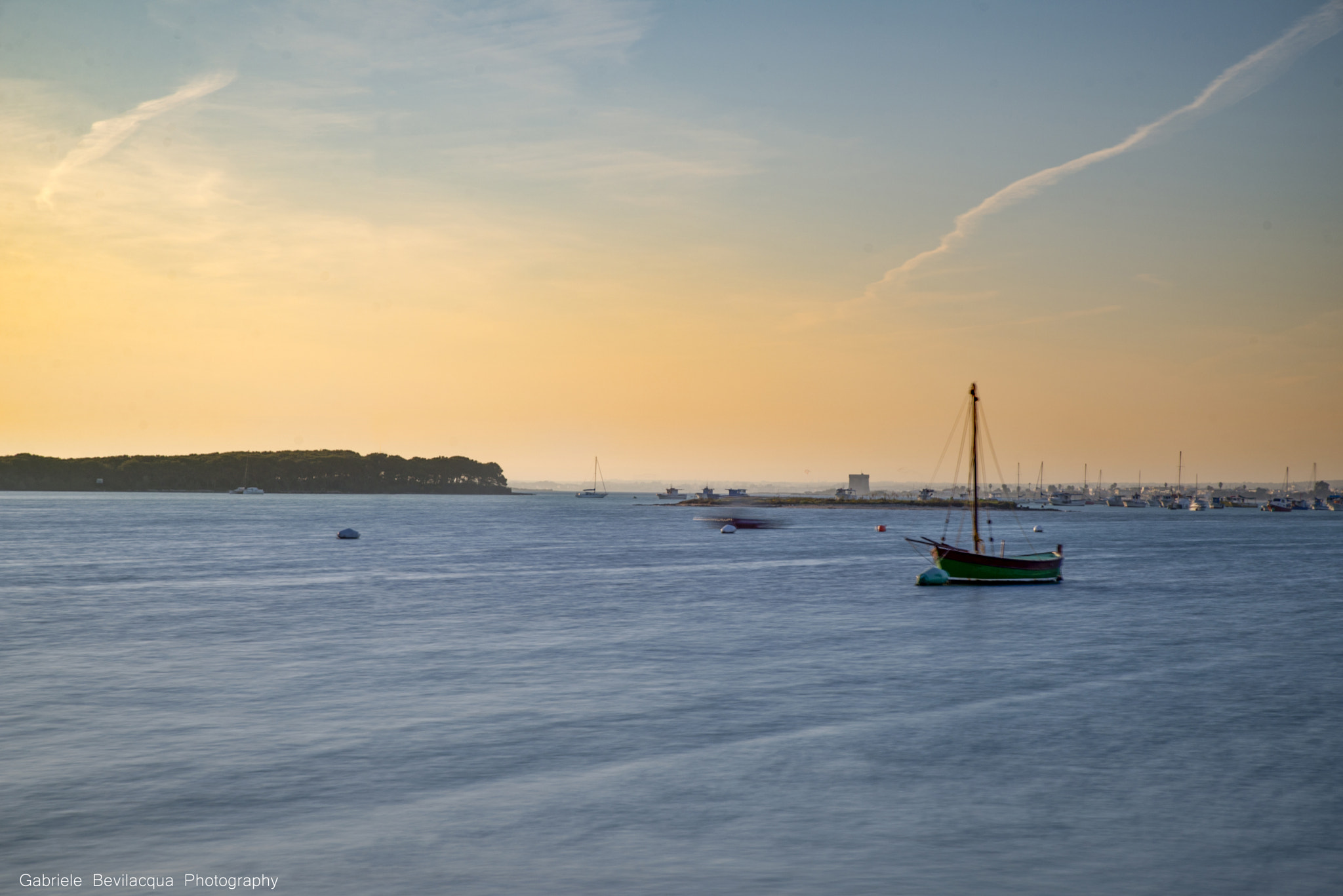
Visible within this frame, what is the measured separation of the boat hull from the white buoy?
0.25m

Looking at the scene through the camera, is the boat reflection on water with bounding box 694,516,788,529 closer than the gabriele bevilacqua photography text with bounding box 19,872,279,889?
No

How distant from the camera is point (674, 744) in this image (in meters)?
22.0

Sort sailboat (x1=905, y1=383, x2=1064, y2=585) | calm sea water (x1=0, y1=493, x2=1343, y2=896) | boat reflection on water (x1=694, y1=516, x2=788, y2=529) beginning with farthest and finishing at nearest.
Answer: boat reflection on water (x1=694, y1=516, x2=788, y2=529)
sailboat (x1=905, y1=383, x2=1064, y2=585)
calm sea water (x1=0, y1=493, x2=1343, y2=896)

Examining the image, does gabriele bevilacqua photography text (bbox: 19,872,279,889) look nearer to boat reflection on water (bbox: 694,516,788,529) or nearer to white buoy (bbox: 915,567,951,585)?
white buoy (bbox: 915,567,951,585)

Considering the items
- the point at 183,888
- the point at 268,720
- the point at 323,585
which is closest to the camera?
the point at 183,888

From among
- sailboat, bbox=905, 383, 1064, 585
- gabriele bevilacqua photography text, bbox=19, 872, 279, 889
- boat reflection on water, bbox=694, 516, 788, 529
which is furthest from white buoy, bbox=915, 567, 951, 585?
boat reflection on water, bbox=694, 516, 788, 529

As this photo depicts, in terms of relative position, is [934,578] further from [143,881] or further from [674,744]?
[143,881]

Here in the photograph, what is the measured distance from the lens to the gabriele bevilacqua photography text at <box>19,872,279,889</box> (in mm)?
13422

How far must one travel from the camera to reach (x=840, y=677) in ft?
102

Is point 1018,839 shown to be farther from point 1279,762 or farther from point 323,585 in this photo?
point 323,585

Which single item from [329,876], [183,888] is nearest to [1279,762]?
[329,876]

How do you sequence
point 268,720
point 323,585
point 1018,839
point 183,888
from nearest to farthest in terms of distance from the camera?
point 183,888
point 1018,839
point 268,720
point 323,585

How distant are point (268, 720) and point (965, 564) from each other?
50148 mm

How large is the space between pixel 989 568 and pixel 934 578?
3839 millimetres
